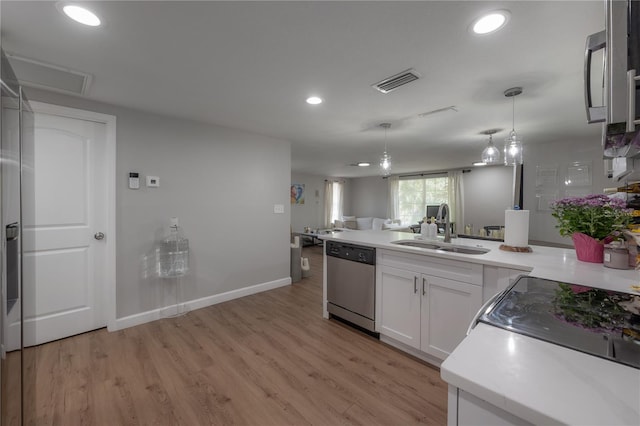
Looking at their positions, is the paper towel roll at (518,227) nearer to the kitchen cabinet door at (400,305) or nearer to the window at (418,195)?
the kitchen cabinet door at (400,305)

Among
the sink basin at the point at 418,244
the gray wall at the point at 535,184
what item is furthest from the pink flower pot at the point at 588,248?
the gray wall at the point at 535,184

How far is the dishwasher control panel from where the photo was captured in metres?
2.41

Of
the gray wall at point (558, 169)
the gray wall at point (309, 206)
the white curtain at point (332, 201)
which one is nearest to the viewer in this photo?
the gray wall at point (558, 169)

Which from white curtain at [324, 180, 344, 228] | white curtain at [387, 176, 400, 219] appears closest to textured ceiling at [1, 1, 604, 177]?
white curtain at [387, 176, 400, 219]

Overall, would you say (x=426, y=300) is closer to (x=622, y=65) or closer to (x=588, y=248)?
(x=588, y=248)

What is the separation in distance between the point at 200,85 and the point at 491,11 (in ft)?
6.68

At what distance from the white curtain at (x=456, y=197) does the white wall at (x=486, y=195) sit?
0.09 meters

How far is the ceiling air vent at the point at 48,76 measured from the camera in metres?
1.83

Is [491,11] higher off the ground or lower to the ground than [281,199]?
higher

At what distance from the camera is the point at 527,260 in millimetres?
1659

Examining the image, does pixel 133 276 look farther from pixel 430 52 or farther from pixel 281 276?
pixel 430 52

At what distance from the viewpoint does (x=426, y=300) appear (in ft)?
6.68

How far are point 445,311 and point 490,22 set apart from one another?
1.82m

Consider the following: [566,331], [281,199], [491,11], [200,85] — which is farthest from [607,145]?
[281,199]
